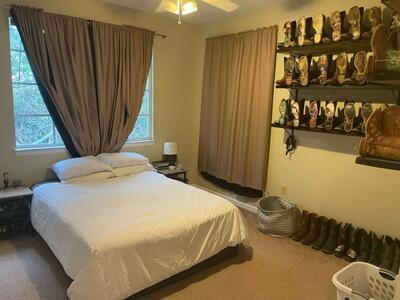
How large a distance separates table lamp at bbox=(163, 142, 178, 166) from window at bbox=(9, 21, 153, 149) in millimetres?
1335

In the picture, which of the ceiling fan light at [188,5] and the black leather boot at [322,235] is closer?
the ceiling fan light at [188,5]

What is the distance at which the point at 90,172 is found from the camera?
131 inches

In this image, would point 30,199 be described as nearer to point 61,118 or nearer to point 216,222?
point 61,118

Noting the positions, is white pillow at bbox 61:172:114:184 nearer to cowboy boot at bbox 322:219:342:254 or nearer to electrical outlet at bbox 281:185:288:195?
electrical outlet at bbox 281:185:288:195

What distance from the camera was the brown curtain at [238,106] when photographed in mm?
3627

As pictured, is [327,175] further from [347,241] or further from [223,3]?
[223,3]

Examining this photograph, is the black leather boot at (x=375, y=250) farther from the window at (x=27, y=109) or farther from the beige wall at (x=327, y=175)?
the window at (x=27, y=109)

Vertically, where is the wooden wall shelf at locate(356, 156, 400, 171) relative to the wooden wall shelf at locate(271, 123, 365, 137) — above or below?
below

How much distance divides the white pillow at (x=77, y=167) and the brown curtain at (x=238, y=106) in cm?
153

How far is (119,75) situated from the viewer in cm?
375

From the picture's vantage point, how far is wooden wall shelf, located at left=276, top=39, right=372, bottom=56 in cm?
266

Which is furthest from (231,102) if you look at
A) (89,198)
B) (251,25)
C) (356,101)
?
(89,198)

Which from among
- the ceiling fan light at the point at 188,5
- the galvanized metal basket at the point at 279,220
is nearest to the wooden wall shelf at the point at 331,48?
the ceiling fan light at the point at 188,5

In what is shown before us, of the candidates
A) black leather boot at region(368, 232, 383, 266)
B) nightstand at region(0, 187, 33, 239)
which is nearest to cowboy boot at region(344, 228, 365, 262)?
black leather boot at region(368, 232, 383, 266)
